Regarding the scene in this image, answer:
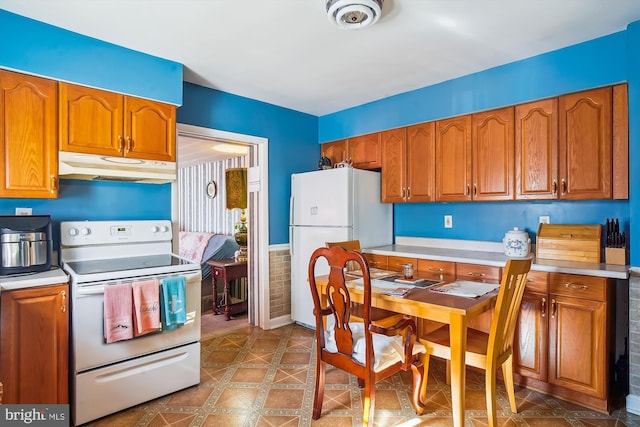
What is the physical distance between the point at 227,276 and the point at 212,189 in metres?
2.12

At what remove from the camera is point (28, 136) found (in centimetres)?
218

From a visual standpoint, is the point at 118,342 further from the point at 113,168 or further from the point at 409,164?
the point at 409,164

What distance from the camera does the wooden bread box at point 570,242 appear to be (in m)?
2.40

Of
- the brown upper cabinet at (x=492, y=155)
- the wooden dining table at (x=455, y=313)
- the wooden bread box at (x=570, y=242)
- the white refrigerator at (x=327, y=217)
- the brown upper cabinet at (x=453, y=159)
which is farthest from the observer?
the white refrigerator at (x=327, y=217)

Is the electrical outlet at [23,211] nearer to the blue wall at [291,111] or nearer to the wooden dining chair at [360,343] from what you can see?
the blue wall at [291,111]

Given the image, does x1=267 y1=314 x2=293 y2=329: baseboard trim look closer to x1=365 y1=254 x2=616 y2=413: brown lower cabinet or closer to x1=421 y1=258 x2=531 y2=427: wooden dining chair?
x1=421 y1=258 x2=531 y2=427: wooden dining chair

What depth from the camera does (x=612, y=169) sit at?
2.29 meters

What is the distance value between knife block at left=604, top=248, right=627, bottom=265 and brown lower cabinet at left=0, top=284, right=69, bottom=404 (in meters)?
3.41

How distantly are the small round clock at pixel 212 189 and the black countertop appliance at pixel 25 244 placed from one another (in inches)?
139

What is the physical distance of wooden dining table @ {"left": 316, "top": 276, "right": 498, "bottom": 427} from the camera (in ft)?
5.89

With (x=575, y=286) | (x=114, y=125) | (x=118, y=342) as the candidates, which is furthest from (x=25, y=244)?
(x=575, y=286)

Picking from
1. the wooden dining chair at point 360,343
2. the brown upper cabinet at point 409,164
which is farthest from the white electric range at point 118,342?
the brown upper cabinet at point 409,164

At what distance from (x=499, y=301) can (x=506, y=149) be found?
1454mm

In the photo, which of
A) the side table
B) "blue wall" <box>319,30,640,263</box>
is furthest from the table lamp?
"blue wall" <box>319,30,640,263</box>
